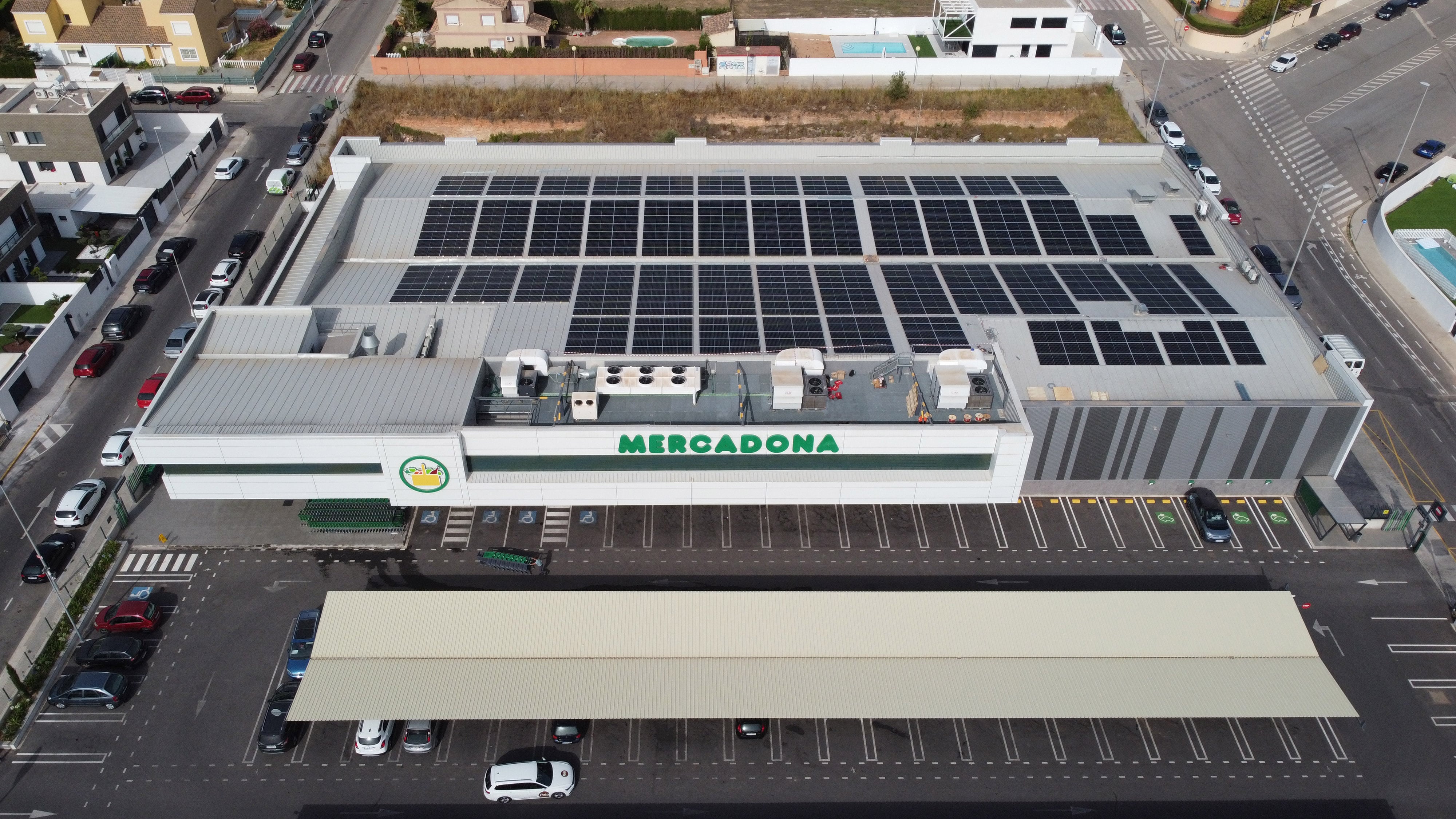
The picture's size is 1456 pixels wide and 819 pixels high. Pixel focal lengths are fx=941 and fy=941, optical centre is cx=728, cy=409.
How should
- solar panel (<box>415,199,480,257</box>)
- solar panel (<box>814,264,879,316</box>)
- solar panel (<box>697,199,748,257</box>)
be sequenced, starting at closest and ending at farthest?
solar panel (<box>814,264,879,316</box>), solar panel (<box>415,199,480,257</box>), solar panel (<box>697,199,748,257</box>)

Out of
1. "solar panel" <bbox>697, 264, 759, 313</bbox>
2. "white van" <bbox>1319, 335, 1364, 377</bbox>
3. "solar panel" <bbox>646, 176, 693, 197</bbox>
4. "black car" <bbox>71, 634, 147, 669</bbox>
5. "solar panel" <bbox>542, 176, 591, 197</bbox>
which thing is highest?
"white van" <bbox>1319, 335, 1364, 377</bbox>

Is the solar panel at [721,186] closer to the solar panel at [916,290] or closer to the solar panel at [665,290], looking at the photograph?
the solar panel at [665,290]

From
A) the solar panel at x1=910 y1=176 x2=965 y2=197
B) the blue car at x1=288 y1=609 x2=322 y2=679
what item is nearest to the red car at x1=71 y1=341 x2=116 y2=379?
the blue car at x1=288 y1=609 x2=322 y2=679

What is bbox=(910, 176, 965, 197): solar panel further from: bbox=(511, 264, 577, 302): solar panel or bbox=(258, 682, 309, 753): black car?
bbox=(258, 682, 309, 753): black car

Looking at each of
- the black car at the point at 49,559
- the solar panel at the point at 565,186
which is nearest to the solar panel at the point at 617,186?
the solar panel at the point at 565,186

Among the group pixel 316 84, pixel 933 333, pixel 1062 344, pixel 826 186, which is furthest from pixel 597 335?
pixel 316 84

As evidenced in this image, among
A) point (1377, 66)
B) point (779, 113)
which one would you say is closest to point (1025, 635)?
point (779, 113)
